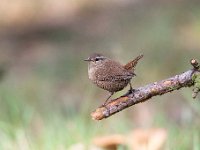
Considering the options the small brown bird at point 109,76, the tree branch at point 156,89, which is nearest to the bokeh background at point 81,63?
the tree branch at point 156,89

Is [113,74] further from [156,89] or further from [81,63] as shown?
[81,63]

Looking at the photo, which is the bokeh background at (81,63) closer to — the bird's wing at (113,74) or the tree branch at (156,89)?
the tree branch at (156,89)

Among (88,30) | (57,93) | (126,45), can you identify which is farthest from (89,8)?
(57,93)

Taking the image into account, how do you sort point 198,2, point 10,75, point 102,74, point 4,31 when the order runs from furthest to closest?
1. point 4,31
2. point 198,2
3. point 10,75
4. point 102,74

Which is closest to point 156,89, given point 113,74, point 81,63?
point 113,74

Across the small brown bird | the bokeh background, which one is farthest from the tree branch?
the bokeh background

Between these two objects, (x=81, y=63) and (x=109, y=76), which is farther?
(x=81, y=63)

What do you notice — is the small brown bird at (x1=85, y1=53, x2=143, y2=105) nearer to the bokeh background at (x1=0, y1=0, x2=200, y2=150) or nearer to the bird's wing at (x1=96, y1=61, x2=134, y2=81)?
the bird's wing at (x1=96, y1=61, x2=134, y2=81)

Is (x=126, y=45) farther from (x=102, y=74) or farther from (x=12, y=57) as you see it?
(x=102, y=74)
